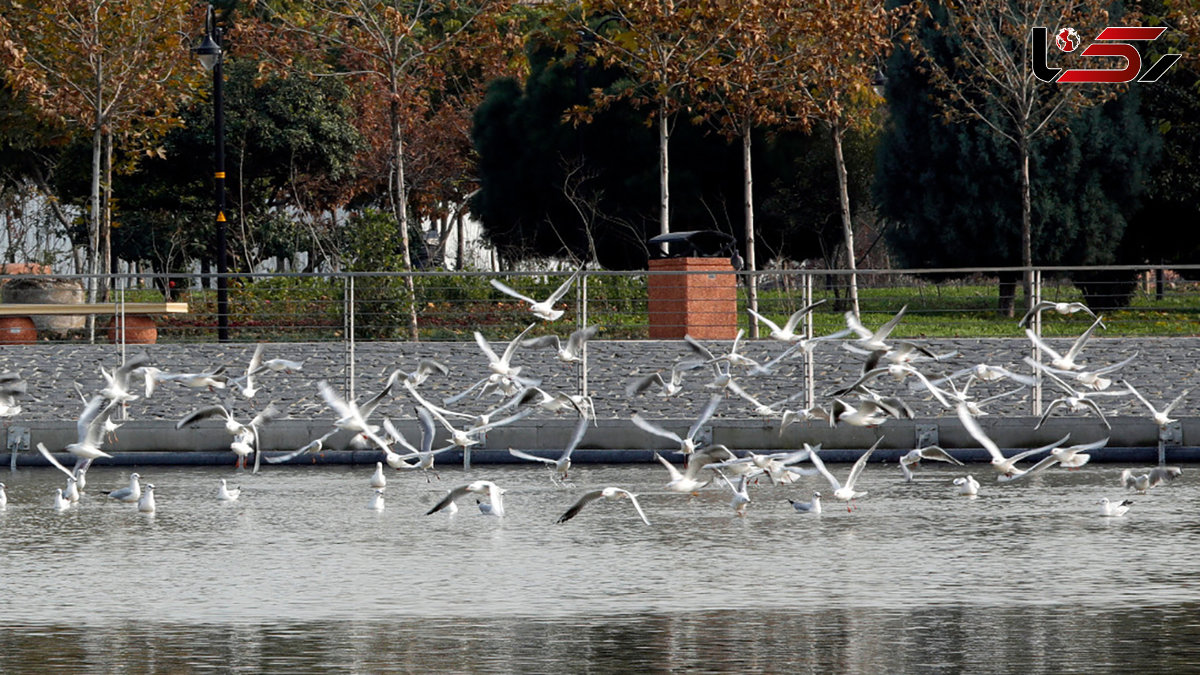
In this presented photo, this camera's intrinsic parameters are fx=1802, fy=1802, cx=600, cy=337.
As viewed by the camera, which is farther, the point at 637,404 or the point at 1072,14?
the point at 1072,14

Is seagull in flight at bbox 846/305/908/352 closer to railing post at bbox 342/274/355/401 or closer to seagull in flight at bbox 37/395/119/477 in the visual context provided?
seagull in flight at bbox 37/395/119/477

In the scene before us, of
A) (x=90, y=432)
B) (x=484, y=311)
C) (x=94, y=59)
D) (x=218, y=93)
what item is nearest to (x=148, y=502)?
(x=90, y=432)

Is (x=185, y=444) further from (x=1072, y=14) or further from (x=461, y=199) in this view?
(x=461, y=199)

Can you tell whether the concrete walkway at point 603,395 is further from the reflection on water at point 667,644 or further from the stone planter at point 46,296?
the reflection on water at point 667,644

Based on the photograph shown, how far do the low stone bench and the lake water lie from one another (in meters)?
12.5

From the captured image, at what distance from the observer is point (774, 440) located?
56.6 feet

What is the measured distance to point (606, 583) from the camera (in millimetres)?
9234

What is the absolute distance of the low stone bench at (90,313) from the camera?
2698 centimetres

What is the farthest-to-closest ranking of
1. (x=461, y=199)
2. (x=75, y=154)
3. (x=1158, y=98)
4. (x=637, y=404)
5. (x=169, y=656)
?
(x=461, y=199) < (x=75, y=154) < (x=1158, y=98) < (x=637, y=404) < (x=169, y=656)

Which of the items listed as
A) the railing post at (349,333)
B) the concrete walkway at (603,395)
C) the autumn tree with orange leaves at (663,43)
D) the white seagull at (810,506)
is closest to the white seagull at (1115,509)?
the white seagull at (810,506)

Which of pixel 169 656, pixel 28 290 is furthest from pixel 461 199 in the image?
pixel 169 656

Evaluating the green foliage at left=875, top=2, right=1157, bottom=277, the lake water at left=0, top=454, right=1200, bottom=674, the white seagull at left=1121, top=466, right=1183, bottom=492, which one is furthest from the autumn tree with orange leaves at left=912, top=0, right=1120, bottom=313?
the lake water at left=0, top=454, right=1200, bottom=674

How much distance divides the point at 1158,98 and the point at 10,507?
3130 centimetres

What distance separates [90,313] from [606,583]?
64.1 feet
